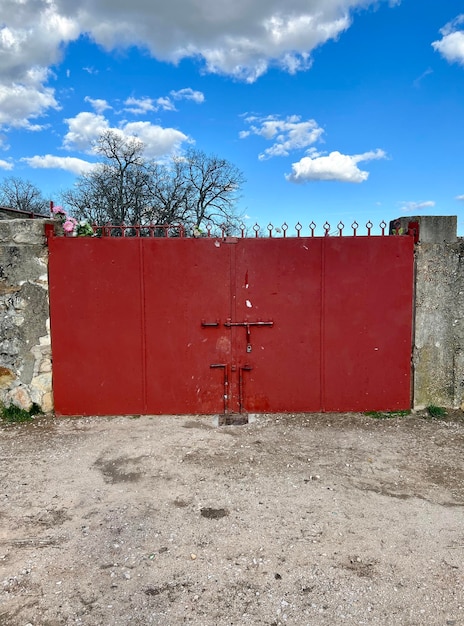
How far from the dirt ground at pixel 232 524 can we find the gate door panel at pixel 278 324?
1.58ft

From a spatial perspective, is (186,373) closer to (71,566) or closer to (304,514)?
(304,514)

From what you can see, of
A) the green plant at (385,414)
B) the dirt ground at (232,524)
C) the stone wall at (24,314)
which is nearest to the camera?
the dirt ground at (232,524)

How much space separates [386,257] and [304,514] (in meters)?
3.09

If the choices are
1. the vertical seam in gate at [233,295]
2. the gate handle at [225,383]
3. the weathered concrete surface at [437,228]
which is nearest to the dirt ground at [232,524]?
the gate handle at [225,383]

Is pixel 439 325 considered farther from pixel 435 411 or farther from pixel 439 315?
pixel 435 411

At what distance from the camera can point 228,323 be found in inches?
200

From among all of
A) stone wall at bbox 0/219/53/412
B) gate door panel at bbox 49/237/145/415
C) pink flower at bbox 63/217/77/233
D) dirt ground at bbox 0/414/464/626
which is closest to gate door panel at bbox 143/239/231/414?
gate door panel at bbox 49/237/145/415

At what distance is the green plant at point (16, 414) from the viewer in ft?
16.3

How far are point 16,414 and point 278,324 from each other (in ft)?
10.3

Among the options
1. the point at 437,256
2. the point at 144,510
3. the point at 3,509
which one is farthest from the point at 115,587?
the point at 437,256

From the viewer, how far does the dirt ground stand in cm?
230

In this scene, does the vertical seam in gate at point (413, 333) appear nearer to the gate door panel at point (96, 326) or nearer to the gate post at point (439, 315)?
the gate post at point (439, 315)

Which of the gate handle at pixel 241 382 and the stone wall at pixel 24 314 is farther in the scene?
the gate handle at pixel 241 382

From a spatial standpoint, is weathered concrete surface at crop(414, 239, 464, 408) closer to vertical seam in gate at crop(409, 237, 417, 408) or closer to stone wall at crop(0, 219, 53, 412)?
vertical seam in gate at crop(409, 237, 417, 408)
